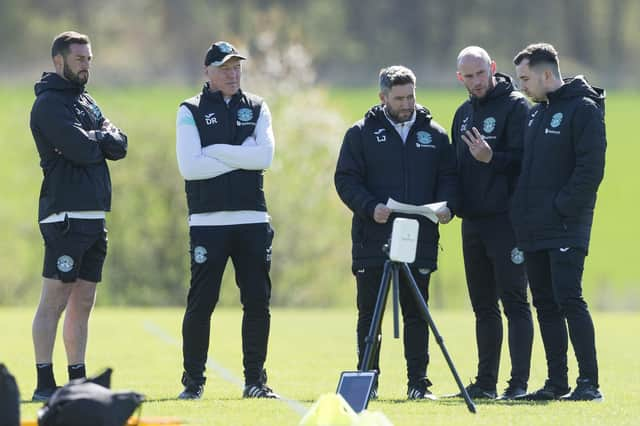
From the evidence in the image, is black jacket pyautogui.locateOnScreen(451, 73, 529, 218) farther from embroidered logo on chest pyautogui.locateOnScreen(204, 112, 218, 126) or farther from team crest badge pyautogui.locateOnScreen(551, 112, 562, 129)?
embroidered logo on chest pyautogui.locateOnScreen(204, 112, 218, 126)

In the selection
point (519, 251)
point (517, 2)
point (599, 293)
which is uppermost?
point (517, 2)

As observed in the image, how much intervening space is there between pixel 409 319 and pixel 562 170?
1.60 m

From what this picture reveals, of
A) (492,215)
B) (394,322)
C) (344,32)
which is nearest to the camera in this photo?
(394,322)

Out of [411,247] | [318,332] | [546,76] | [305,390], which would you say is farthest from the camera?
[318,332]

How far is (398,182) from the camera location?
9938mm

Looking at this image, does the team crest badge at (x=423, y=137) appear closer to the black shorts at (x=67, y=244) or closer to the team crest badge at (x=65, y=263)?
the black shorts at (x=67, y=244)

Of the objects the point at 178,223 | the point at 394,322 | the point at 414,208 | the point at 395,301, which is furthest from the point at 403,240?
the point at 178,223

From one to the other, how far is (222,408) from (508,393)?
227cm

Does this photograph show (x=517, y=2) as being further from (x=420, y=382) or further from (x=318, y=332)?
(x=420, y=382)

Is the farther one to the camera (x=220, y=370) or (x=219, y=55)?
(x=220, y=370)

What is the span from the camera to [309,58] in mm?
45688

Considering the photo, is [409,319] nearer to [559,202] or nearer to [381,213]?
[381,213]

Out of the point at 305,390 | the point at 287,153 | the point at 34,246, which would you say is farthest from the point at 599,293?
the point at 305,390

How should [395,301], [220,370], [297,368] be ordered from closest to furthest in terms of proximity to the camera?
1. [395,301]
2. [220,370]
3. [297,368]
